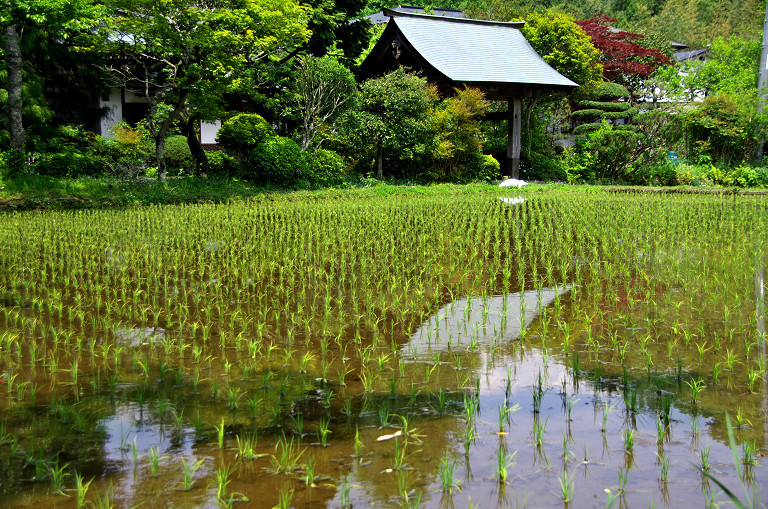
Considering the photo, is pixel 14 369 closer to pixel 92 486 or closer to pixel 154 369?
pixel 154 369

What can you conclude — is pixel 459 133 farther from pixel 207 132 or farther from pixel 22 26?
pixel 22 26

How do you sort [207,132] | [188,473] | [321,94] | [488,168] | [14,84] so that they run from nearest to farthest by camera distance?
[188,473], [14,84], [321,94], [488,168], [207,132]

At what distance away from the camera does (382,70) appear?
21516 millimetres

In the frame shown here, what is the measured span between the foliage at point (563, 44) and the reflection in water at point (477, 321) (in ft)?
61.7

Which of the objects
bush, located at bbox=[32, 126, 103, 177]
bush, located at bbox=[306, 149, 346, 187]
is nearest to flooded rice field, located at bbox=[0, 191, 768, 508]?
bush, located at bbox=[32, 126, 103, 177]

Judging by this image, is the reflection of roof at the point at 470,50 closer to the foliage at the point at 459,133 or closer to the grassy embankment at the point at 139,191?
the foliage at the point at 459,133

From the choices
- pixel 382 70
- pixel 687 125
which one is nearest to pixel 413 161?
pixel 382 70

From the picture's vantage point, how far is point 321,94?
16.3 metres

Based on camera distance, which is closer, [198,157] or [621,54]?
[198,157]

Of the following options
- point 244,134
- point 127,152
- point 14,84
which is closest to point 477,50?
point 244,134

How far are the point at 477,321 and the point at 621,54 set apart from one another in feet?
94.4

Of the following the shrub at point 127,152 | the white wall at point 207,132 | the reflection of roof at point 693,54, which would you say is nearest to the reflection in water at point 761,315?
the shrub at point 127,152

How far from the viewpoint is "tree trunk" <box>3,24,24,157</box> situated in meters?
12.5

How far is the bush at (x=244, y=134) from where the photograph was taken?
50.3 ft
